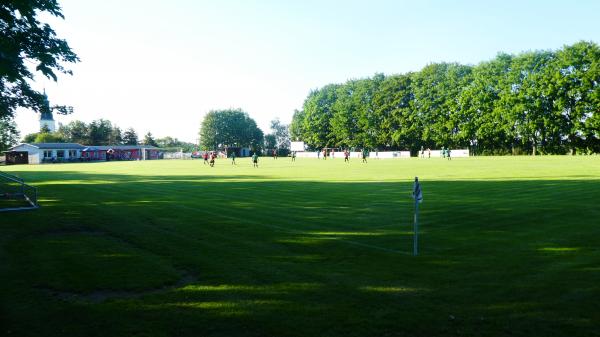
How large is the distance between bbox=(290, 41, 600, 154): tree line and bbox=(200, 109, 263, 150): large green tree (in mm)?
41117

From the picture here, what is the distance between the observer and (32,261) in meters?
8.56

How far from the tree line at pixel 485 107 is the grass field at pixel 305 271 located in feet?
246

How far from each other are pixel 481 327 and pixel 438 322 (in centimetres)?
51

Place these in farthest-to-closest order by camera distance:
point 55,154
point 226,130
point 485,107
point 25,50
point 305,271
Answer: point 226,130
point 55,154
point 485,107
point 25,50
point 305,271

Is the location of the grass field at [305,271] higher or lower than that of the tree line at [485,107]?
lower

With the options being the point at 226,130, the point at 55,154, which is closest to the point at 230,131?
the point at 226,130

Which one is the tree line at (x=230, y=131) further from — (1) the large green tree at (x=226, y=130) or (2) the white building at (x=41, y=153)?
(2) the white building at (x=41, y=153)

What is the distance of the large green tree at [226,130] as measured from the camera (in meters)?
151

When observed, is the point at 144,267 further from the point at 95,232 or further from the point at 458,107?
the point at 458,107

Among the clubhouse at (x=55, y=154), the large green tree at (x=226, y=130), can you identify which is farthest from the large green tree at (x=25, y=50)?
the large green tree at (x=226, y=130)

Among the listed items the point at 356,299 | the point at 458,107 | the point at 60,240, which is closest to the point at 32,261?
the point at 60,240

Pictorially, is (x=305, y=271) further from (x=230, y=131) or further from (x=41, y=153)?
(x=230, y=131)

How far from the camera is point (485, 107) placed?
8844cm

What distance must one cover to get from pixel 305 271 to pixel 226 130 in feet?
482
